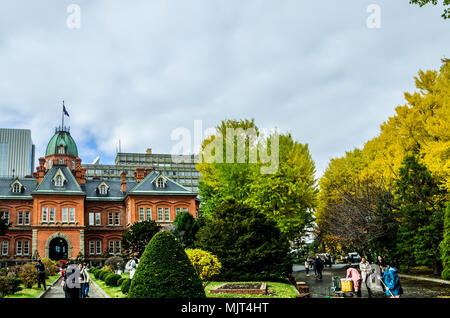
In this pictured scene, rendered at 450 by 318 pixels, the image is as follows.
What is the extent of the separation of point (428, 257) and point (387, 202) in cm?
478

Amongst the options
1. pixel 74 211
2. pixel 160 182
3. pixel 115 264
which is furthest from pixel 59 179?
pixel 115 264

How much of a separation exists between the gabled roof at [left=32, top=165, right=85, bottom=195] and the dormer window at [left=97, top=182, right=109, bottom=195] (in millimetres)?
4374

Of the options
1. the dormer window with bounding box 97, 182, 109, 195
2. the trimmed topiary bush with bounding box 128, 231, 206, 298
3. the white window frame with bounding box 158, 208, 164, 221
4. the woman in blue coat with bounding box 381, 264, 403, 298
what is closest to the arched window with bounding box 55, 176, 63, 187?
the dormer window with bounding box 97, 182, 109, 195

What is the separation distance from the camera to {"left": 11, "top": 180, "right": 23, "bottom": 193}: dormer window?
5246cm

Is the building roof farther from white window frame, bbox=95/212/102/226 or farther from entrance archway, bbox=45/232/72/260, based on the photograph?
entrance archway, bbox=45/232/72/260

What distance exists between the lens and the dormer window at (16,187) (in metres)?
52.5

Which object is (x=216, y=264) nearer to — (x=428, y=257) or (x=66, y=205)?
(x=428, y=257)

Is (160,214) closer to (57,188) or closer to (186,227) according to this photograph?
(57,188)

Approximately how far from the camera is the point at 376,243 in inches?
1131

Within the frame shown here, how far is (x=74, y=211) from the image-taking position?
50.3 meters

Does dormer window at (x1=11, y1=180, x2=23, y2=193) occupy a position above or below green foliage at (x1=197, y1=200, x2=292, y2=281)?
above

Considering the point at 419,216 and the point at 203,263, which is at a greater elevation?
the point at 419,216

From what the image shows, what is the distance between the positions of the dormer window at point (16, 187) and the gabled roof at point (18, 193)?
0.36 metres

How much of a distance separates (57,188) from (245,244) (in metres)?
34.3
